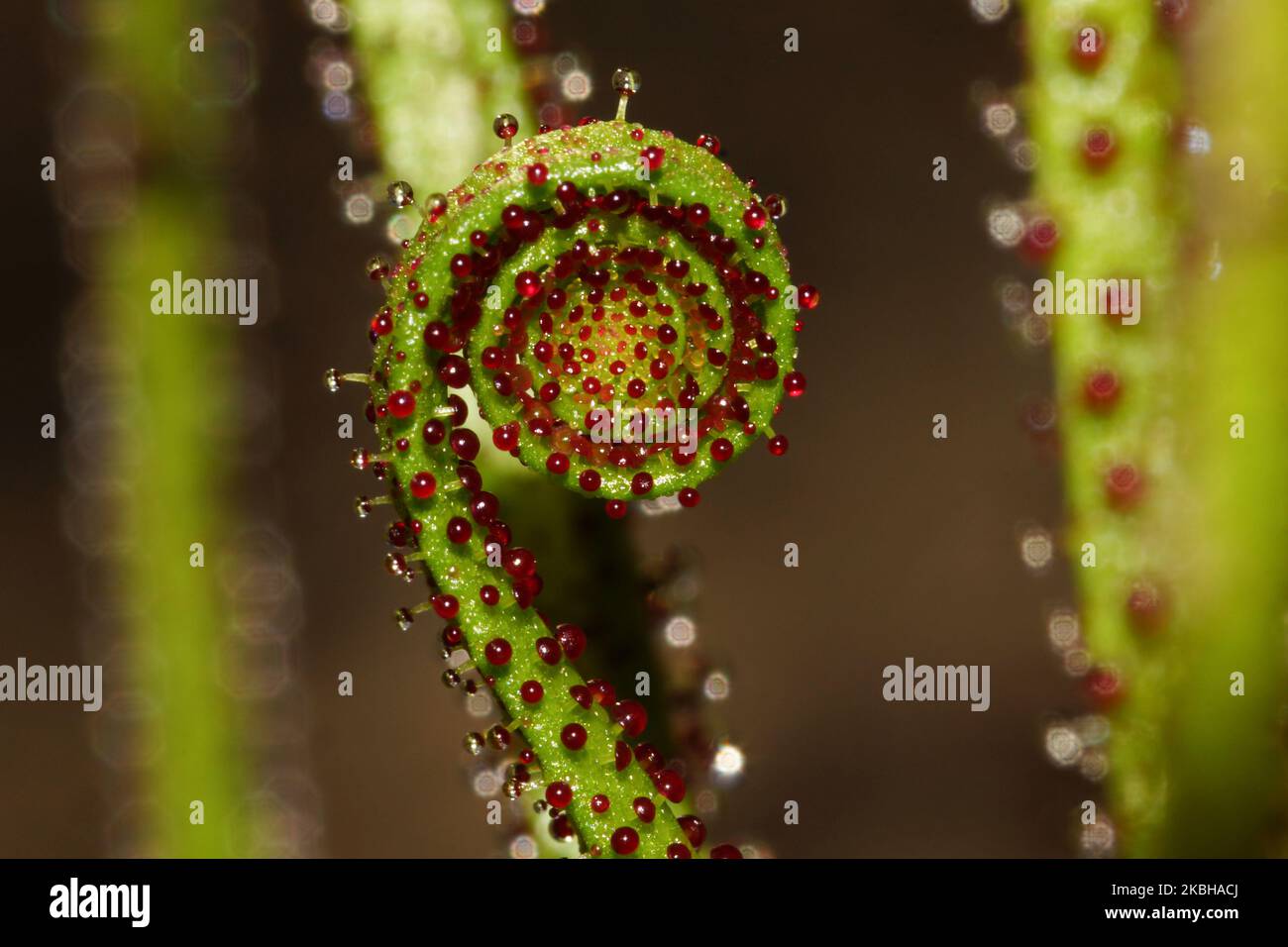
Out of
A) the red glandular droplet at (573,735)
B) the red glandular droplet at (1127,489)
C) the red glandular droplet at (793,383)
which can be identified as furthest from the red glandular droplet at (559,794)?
the red glandular droplet at (1127,489)

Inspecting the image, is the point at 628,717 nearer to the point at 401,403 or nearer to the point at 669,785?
the point at 669,785

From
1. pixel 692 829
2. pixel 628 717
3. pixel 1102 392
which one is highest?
pixel 1102 392

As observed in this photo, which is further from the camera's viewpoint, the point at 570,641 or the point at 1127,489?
the point at 1127,489

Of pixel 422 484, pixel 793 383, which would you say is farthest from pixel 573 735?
pixel 793 383

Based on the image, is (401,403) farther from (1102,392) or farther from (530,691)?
(1102,392)

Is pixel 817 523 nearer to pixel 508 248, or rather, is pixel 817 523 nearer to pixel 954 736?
pixel 954 736

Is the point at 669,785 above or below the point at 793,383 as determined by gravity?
below

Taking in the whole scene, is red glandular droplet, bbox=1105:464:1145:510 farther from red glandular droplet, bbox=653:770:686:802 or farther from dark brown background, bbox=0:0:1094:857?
red glandular droplet, bbox=653:770:686:802

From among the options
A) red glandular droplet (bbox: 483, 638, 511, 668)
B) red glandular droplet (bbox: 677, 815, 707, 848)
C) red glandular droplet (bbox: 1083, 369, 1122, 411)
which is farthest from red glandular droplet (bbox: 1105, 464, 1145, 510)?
red glandular droplet (bbox: 483, 638, 511, 668)
